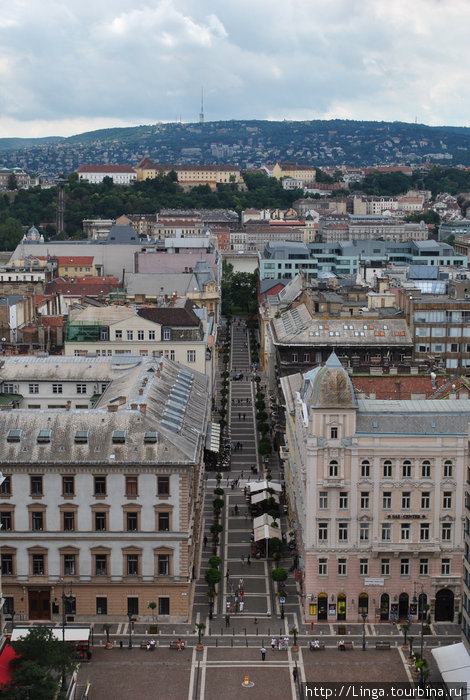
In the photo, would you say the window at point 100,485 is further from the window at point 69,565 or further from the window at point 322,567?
the window at point 322,567

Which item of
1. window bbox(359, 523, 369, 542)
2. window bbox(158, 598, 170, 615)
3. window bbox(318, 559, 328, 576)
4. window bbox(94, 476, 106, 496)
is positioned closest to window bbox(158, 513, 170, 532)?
window bbox(94, 476, 106, 496)

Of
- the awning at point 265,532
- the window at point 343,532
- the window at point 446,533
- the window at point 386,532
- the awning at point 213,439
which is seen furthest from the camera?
the awning at point 213,439

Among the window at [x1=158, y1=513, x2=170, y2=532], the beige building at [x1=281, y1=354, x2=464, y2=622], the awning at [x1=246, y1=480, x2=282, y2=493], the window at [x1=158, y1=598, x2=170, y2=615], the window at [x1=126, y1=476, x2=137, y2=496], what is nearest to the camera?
the beige building at [x1=281, y1=354, x2=464, y2=622]

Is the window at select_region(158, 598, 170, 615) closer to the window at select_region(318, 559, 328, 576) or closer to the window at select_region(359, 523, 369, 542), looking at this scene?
the window at select_region(318, 559, 328, 576)

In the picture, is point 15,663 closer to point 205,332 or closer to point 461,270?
point 205,332

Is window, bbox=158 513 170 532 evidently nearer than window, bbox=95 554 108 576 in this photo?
Yes

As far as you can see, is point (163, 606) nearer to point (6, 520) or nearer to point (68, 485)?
point (68, 485)

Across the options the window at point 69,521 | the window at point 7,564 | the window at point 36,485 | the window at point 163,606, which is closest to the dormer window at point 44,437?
the window at point 36,485
